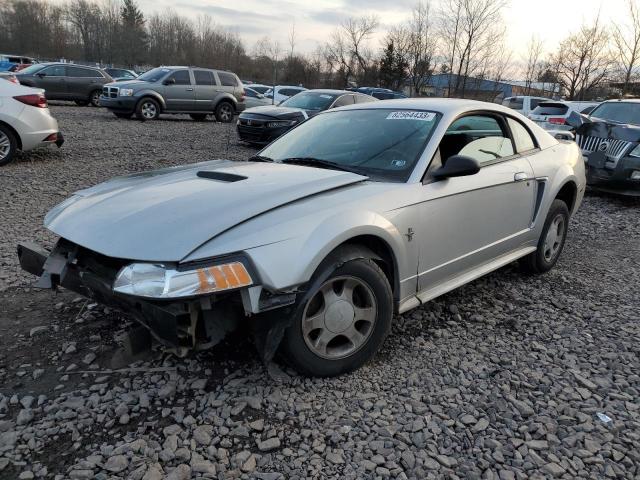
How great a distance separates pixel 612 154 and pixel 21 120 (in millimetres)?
9170

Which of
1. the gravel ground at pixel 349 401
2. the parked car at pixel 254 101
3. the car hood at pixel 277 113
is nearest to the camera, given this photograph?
the gravel ground at pixel 349 401

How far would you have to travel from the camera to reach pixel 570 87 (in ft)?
109

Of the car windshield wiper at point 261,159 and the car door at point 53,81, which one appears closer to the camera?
the car windshield wiper at point 261,159

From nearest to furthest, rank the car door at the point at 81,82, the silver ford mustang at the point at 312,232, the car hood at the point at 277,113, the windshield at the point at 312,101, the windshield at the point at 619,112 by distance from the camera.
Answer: the silver ford mustang at the point at 312,232 → the windshield at the point at 619,112 → the car hood at the point at 277,113 → the windshield at the point at 312,101 → the car door at the point at 81,82

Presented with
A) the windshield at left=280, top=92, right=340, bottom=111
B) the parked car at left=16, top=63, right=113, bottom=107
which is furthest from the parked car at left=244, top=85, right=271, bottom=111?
the windshield at left=280, top=92, right=340, bottom=111

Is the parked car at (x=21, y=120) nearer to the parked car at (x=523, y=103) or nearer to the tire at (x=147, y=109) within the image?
the tire at (x=147, y=109)

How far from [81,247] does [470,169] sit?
2.27 m

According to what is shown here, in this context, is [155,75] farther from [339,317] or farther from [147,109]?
[339,317]

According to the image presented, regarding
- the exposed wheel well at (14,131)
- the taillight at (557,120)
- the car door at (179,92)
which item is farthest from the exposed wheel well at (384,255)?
the car door at (179,92)

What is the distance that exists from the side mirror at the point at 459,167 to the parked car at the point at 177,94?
1360 centimetres

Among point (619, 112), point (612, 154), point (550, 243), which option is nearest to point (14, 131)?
point (550, 243)

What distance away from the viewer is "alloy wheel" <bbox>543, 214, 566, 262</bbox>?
4.51 m

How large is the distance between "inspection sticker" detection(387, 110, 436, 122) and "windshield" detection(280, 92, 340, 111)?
8.28m

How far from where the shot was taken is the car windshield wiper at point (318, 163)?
3244mm
